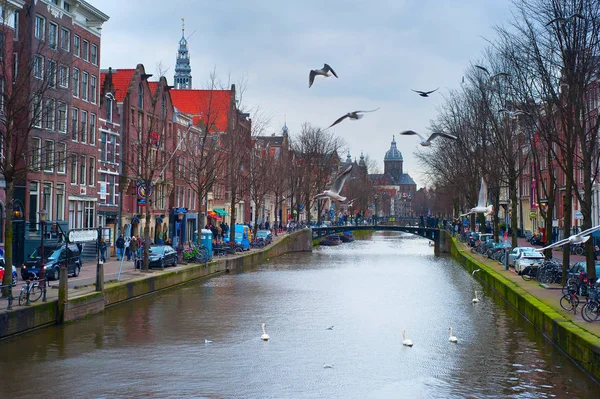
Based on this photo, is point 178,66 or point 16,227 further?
point 178,66

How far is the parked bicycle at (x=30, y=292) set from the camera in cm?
2989

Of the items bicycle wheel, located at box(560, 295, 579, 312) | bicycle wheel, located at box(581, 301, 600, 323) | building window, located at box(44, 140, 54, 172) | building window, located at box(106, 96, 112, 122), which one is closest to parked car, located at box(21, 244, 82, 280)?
building window, located at box(44, 140, 54, 172)

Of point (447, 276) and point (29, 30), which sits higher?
point (29, 30)

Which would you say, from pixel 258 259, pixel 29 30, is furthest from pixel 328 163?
pixel 29 30

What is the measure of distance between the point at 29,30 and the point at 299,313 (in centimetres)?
2531

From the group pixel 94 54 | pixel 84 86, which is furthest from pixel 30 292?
pixel 94 54

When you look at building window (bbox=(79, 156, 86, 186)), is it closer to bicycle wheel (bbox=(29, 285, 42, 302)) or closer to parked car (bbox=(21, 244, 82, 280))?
parked car (bbox=(21, 244, 82, 280))

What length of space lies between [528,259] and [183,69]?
10934cm

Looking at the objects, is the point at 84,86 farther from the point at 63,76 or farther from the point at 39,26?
the point at 63,76

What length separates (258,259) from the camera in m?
73.6

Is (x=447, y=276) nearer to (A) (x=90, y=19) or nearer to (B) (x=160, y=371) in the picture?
(A) (x=90, y=19)

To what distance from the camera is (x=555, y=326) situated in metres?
28.0

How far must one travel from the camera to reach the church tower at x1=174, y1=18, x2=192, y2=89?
147750 mm

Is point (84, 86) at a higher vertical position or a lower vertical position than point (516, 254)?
higher
